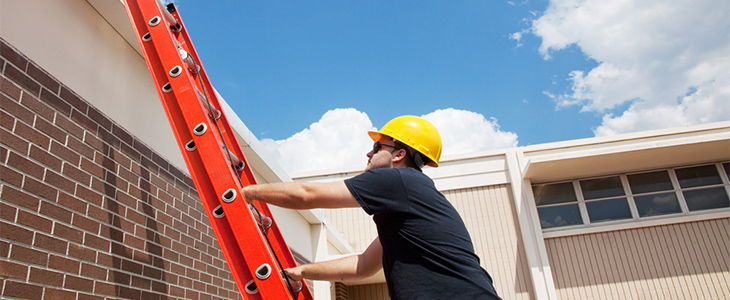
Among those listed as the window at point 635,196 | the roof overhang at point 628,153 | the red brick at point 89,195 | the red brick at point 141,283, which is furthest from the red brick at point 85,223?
the window at point 635,196

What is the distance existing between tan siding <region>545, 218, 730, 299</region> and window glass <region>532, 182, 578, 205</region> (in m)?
1.16

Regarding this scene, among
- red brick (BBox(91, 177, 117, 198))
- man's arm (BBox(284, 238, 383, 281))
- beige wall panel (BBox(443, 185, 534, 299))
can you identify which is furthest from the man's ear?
beige wall panel (BBox(443, 185, 534, 299))

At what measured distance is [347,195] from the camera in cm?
240

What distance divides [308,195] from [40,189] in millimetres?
1381

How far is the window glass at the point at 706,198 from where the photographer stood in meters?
12.5

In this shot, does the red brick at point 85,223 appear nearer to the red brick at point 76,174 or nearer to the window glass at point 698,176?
the red brick at point 76,174

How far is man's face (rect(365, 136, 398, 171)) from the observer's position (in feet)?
9.96

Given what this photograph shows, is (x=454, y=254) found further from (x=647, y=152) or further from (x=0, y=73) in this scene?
(x=647, y=152)

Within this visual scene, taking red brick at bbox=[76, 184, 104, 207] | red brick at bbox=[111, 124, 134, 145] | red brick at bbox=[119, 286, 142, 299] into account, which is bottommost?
red brick at bbox=[119, 286, 142, 299]

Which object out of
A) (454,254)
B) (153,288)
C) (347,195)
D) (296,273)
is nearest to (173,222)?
(153,288)

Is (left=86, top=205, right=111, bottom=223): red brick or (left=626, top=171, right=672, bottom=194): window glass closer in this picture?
(left=86, top=205, right=111, bottom=223): red brick

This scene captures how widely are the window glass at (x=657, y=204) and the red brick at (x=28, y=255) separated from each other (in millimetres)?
13554

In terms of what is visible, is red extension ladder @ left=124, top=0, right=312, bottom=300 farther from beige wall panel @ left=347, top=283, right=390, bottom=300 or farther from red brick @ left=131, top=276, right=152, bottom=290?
beige wall panel @ left=347, top=283, right=390, bottom=300

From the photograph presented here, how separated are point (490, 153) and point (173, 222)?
11.3m
